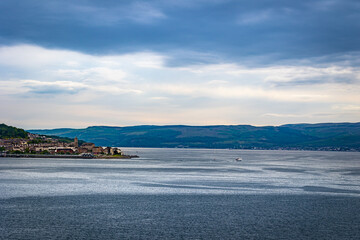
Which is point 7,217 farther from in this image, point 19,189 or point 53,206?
point 19,189

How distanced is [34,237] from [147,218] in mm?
12998

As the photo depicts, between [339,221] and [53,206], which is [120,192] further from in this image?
[339,221]

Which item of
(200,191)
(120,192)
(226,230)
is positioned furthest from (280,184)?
(226,230)

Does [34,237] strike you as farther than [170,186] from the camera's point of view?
No

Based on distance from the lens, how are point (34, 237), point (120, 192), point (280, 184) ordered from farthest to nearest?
point (280, 184), point (120, 192), point (34, 237)

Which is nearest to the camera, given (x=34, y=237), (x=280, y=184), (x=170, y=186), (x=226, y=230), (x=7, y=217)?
(x=34, y=237)

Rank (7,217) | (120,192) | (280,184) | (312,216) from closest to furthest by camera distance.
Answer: (7,217) → (312,216) → (120,192) → (280,184)

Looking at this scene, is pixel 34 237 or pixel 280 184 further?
pixel 280 184

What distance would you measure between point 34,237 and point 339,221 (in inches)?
1209

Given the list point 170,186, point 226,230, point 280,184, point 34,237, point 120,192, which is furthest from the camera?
point 280,184

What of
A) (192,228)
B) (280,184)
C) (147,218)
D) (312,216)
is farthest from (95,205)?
(280,184)

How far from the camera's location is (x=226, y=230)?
40.8m

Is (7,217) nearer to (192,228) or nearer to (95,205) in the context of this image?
(95,205)

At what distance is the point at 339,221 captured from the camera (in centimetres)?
4553
